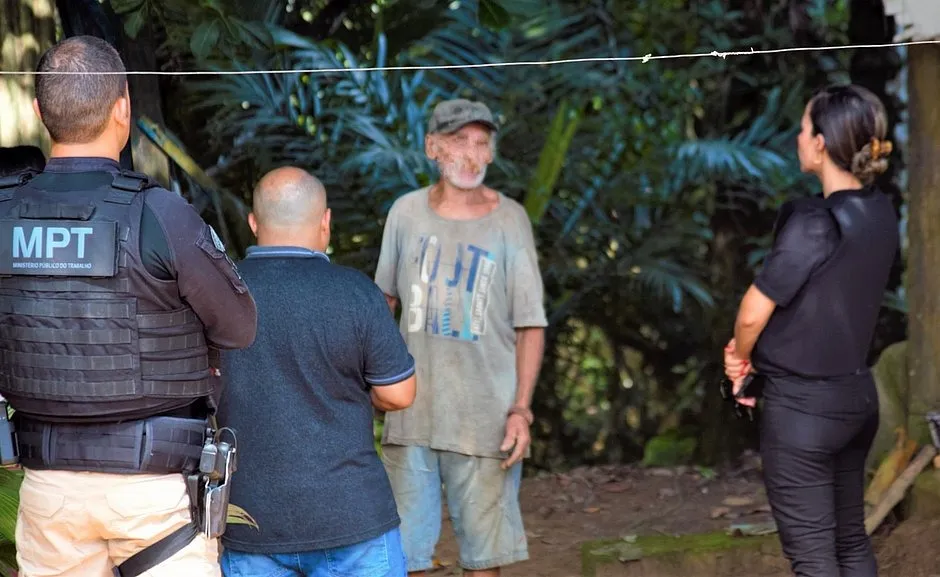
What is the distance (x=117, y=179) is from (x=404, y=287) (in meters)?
1.61

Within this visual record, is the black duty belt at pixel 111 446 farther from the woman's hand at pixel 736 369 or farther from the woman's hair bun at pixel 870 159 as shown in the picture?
the woman's hair bun at pixel 870 159

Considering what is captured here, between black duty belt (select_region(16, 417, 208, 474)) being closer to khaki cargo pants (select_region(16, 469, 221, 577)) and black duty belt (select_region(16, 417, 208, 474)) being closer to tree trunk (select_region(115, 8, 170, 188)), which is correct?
khaki cargo pants (select_region(16, 469, 221, 577))

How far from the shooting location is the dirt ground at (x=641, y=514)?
16.2 feet

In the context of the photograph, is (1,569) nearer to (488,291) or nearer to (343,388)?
(343,388)

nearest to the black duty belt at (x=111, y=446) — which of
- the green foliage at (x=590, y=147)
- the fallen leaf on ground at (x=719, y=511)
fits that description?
the green foliage at (x=590, y=147)

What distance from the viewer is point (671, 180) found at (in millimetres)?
7039

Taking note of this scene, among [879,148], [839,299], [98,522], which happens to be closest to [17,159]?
[98,522]

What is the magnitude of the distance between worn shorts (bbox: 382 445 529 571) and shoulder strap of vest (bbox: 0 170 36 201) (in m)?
1.71

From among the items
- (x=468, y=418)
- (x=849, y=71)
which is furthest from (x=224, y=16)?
(x=849, y=71)

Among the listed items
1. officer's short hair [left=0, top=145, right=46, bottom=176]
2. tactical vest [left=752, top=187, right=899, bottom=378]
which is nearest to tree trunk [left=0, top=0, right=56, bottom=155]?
officer's short hair [left=0, top=145, right=46, bottom=176]

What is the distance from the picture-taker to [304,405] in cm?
300

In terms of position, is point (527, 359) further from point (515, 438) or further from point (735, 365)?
point (735, 365)

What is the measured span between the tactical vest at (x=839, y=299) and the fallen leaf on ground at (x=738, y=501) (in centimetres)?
308

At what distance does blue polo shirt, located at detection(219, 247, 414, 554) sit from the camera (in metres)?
2.98
